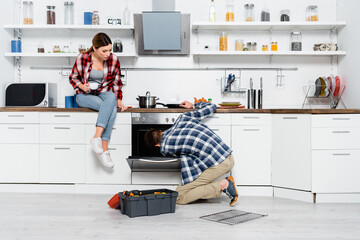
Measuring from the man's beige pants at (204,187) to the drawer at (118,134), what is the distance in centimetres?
85

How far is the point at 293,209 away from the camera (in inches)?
128

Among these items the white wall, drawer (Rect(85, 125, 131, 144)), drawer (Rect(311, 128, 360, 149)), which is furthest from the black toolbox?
the white wall

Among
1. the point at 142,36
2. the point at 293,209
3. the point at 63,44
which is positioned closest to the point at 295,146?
the point at 293,209

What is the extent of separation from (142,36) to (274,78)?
162 cm

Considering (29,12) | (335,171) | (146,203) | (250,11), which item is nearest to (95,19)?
(29,12)

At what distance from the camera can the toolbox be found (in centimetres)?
294

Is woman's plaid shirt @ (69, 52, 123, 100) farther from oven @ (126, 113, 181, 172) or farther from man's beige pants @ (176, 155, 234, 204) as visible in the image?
man's beige pants @ (176, 155, 234, 204)

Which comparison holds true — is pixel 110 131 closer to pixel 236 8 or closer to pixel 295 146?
pixel 295 146

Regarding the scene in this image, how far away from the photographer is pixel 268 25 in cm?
436

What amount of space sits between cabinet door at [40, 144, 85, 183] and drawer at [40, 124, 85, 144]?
0.19ft

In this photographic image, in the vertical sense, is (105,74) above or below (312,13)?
below

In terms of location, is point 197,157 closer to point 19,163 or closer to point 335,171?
point 335,171

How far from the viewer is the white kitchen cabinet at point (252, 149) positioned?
12.8 feet

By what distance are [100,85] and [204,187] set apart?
150 centimetres
